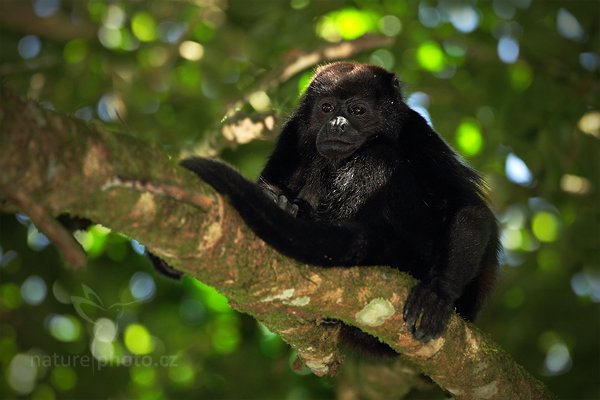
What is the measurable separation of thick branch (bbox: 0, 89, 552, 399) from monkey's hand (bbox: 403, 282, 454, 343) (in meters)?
0.04

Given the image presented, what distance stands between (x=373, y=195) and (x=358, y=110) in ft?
3.06

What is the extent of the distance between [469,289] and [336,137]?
42.4 inches

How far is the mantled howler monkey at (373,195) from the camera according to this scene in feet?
8.04

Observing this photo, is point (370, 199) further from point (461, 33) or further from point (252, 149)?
point (461, 33)

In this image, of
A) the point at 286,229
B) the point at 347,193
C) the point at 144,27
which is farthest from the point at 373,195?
the point at 144,27

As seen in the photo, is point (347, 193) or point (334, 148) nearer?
point (347, 193)

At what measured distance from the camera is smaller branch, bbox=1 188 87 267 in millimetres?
1557

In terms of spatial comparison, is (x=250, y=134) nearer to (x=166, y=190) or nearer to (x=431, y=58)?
(x=166, y=190)

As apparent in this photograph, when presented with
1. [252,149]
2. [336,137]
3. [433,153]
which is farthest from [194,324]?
[433,153]

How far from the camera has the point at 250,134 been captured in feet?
13.9

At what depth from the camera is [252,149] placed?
545 cm

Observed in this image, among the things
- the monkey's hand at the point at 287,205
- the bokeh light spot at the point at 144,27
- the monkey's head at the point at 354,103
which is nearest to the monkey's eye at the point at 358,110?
the monkey's head at the point at 354,103

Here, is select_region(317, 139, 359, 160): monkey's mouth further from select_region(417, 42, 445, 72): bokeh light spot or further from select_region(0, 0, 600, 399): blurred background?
select_region(417, 42, 445, 72): bokeh light spot

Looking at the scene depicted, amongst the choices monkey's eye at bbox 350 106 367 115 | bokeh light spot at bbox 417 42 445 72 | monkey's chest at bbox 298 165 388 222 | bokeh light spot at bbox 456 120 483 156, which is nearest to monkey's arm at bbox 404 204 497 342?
monkey's chest at bbox 298 165 388 222
